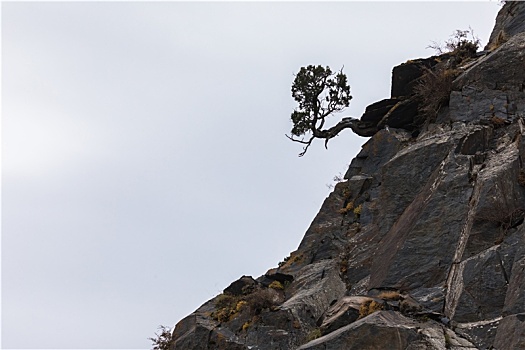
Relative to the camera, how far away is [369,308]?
2141 cm

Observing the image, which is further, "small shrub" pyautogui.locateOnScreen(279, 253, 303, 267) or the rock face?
"small shrub" pyautogui.locateOnScreen(279, 253, 303, 267)

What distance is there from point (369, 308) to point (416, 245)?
321 centimetres

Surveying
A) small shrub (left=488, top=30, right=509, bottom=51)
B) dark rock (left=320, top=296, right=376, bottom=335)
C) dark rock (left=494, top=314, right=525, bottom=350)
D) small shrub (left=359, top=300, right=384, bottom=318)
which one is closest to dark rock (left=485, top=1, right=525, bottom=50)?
small shrub (left=488, top=30, right=509, bottom=51)

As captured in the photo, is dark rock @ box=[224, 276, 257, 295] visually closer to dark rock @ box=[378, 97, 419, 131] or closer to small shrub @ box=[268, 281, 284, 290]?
small shrub @ box=[268, 281, 284, 290]

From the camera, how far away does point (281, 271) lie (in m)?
30.2

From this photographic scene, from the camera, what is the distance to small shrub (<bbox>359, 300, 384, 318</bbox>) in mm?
21281

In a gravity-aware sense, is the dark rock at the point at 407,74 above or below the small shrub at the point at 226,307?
above

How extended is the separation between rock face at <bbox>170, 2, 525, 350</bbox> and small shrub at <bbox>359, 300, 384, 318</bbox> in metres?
0.04

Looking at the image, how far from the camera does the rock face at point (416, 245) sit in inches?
774

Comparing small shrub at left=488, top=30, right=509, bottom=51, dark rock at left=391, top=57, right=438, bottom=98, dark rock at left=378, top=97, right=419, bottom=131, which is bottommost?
dark rock at left=378, top=97, right=419, bottom=131

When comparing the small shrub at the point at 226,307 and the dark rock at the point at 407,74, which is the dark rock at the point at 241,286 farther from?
the dark rock at the point at 407,74

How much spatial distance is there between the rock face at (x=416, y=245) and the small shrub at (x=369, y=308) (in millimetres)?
42

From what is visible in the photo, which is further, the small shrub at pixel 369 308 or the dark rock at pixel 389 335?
the small shrub at pixel 369 308

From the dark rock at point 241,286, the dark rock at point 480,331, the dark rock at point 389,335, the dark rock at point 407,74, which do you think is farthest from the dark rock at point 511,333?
the dark rock at point 407,74
